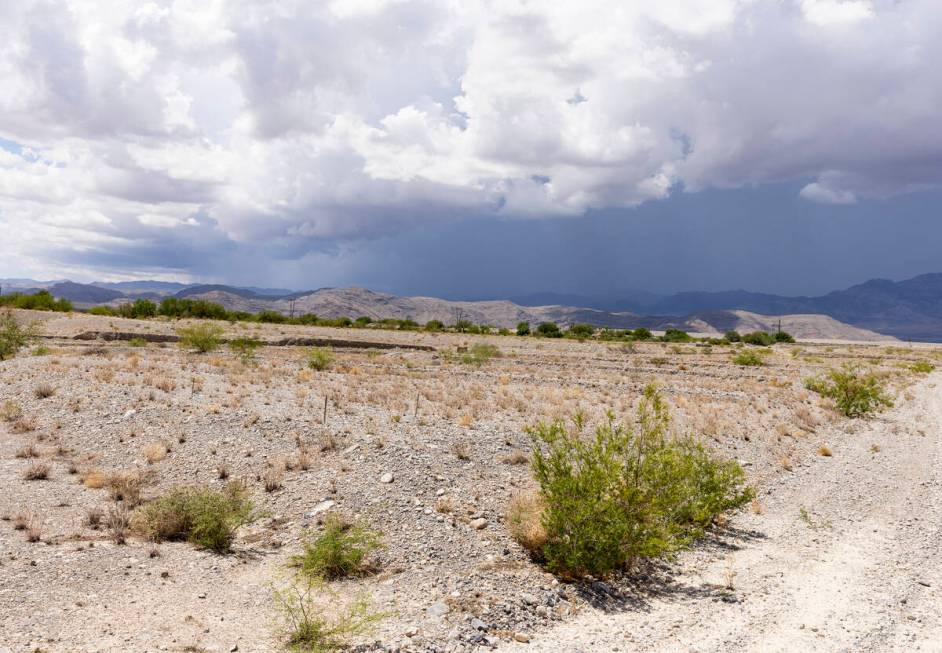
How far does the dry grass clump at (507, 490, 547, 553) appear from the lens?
398 inches

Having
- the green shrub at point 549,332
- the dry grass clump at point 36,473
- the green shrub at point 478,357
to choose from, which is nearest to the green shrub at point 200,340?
the green shrub at point 478,357

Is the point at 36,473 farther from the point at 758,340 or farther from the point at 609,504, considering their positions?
Result: the point at 758,340

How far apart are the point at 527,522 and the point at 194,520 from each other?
19.5 feet

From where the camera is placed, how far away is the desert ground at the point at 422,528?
7629 millimetres

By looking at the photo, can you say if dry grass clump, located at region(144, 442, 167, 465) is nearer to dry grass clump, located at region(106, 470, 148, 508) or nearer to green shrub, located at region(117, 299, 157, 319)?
dry grass clump, located at region(106, 470, 148, 508)

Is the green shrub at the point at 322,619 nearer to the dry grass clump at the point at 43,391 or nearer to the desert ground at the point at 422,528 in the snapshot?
the desert ground at the point at 422,528

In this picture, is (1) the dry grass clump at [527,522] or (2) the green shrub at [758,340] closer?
(1) the dry grass clump at [527,522]

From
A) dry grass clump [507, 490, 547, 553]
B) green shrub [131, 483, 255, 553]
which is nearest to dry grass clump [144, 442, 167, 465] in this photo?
green shrub [131, 483, 255, 553]

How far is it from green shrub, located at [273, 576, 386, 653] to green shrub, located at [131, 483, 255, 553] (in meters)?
2.28

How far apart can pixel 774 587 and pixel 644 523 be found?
2.10 m

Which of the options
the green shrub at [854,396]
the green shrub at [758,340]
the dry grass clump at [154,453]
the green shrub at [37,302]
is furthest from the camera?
the green shrub at [758,340]

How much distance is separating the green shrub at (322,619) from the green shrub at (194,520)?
89.7 inches

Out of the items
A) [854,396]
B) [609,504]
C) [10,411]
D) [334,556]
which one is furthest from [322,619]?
[854,396]

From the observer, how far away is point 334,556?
937 centimetres
